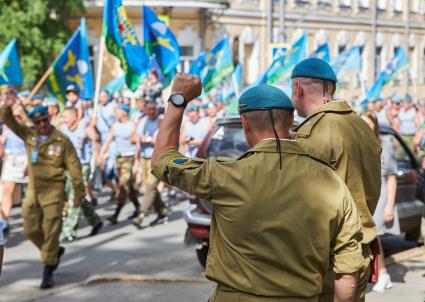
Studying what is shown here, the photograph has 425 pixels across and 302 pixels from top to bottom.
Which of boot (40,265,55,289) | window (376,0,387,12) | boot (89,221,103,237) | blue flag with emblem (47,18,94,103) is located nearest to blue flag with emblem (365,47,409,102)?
blue flag with emblem (47,18,94,103)

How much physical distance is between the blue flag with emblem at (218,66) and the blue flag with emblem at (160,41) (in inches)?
89.0

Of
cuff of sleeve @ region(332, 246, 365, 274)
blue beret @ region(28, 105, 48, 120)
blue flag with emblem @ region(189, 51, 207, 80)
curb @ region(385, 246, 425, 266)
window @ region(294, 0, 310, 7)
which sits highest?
window @ region(294, 0, 310, 7)

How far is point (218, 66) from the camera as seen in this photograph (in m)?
19.2

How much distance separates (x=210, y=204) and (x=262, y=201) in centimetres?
525

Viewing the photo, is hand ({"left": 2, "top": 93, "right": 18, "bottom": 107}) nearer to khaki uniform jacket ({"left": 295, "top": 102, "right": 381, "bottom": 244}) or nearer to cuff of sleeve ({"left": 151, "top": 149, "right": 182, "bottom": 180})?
khaki uniform jacket ({"left": 295, "top": 102, "right": 381, "bottom": 244})

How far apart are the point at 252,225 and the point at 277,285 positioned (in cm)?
25

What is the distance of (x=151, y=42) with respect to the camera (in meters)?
16.7

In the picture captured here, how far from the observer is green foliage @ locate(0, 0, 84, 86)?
96.3 ft

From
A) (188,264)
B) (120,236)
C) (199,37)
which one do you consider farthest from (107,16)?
(199,37)

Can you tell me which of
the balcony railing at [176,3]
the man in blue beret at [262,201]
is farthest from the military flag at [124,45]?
the balcony railing at [176,3]

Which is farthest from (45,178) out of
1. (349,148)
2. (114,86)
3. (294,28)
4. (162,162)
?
(294,28)

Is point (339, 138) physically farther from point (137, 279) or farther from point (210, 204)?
point (137, 279)

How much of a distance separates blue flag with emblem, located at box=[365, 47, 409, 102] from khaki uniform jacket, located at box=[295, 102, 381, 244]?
723 inches

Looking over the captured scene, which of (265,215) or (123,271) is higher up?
(265,215)
